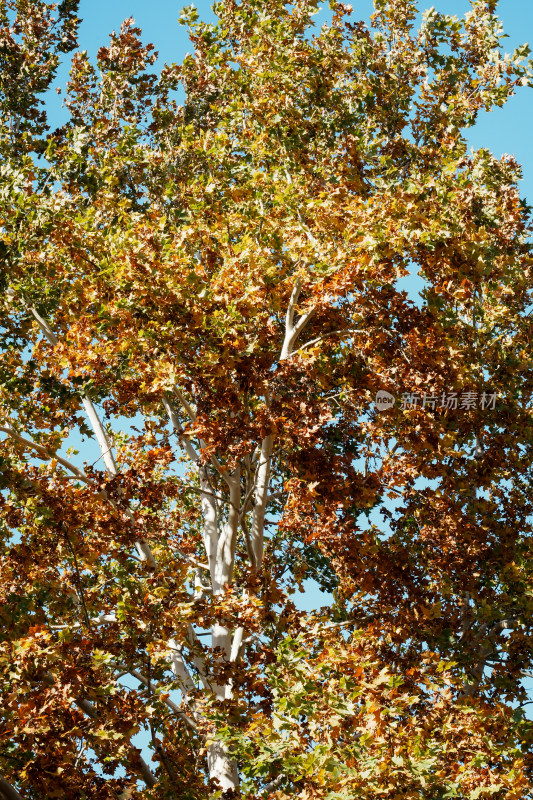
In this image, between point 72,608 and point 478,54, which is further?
point 478,54

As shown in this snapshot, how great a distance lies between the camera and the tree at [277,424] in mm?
7699

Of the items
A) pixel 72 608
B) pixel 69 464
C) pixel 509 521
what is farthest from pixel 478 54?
pixel 72 608

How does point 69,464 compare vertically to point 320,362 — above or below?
below

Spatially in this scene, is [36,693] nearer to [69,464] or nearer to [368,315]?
[69,464]

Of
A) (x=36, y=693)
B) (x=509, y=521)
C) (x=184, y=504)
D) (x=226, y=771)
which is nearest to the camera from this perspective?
(x=36, y=693)

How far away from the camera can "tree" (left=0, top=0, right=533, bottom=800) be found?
770cm

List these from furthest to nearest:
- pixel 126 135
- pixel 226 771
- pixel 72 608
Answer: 1. pixel 126 135
2. pixel 72 608
3. pixel 226 771

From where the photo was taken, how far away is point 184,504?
1541 centimetres

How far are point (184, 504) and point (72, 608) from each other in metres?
4.68

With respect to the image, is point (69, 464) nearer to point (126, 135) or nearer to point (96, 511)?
point (96, 511)

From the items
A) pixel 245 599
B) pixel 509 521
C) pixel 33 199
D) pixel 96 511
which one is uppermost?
pixel 33 199

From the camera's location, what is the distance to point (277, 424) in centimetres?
938

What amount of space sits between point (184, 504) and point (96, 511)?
17.8 ft

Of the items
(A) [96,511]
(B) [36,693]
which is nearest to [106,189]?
(A) [96,511]
